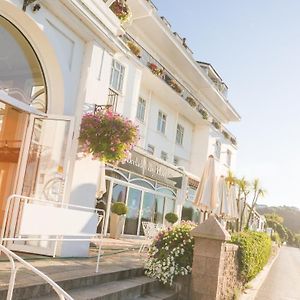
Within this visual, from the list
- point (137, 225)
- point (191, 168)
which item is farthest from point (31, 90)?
point (191, 168)

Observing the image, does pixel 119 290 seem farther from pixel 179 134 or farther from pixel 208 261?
pixel 179 134

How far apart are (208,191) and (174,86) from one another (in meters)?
11.5

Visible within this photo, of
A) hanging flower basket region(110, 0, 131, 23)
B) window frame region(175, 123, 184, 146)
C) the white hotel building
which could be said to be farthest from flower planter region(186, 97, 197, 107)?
the white hotel building

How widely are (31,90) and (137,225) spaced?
1093 centimetres

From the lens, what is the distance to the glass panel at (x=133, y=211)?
16.7 meters

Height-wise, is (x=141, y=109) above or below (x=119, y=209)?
above

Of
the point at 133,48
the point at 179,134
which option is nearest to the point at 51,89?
the point at 133,48

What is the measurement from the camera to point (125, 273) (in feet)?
22.8

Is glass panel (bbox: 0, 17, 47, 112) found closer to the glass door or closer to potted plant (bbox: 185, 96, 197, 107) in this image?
the glass door

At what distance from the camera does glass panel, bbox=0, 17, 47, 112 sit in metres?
7.01

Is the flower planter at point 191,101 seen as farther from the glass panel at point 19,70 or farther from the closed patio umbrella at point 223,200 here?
the glass panel at point 19,70

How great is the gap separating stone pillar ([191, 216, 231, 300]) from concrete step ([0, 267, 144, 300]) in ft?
3.72

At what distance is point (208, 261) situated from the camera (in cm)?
741

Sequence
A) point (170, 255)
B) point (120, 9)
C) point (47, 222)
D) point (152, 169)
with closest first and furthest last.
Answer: point (47, 222) → point (170, 255) → point (120, 9) → point (152, 169)
